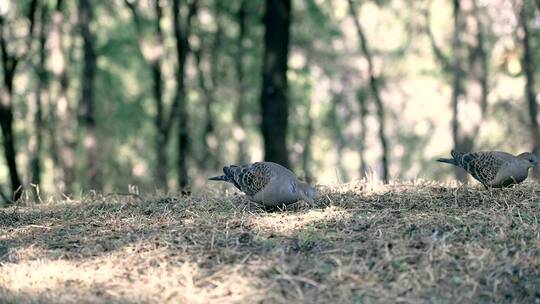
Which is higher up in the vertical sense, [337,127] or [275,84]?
[275,84]

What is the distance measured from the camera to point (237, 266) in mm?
5547

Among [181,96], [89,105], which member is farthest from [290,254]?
[181,96]

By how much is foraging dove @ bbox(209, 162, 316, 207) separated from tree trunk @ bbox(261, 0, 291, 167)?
5.25 metres

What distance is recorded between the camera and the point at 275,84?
1327 centimetres

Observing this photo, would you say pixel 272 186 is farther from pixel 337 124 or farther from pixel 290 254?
pixel 337 124

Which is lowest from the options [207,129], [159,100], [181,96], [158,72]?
[207,129]

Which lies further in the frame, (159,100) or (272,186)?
(159,100)

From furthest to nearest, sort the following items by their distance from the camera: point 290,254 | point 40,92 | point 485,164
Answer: point 40,92
point 485,164
point 290,254

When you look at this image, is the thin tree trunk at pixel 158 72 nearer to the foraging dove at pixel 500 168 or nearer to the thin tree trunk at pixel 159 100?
the thin tree trunk at pixel 159 100

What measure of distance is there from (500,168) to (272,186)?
8.14ft

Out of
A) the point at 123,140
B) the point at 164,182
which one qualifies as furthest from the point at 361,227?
the point at 123,140

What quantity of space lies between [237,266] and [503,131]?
876 inches

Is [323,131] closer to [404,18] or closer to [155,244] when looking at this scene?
[404,18]

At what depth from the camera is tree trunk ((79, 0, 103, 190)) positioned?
16328 mm
